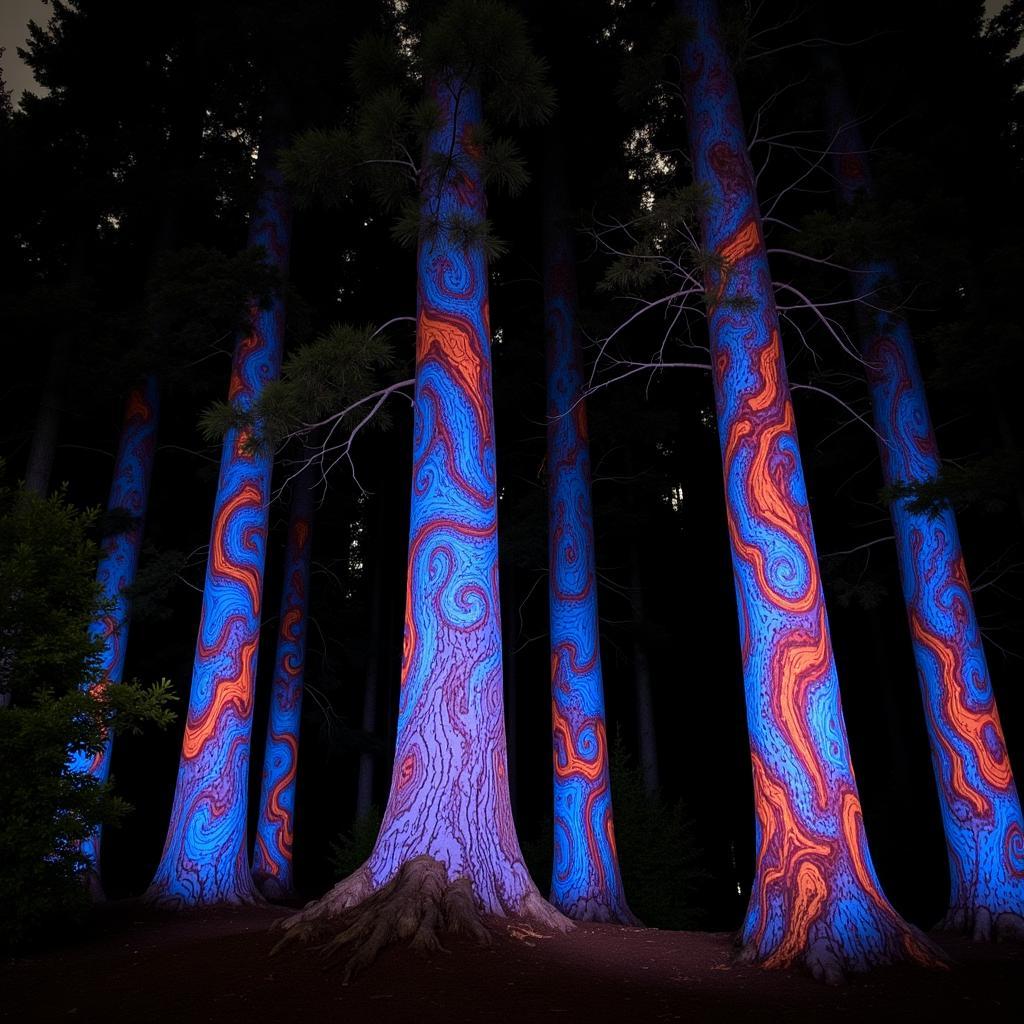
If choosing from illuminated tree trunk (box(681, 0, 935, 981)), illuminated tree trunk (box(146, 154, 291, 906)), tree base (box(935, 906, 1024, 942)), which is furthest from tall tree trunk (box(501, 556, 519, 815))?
illuminated tree trunk (box(681, 0, 935, 981))

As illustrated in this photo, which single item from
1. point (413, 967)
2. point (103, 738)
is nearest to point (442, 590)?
point (413, 967)

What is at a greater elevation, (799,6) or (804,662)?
(799,6)

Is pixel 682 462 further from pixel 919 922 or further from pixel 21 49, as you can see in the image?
pixel 21 49

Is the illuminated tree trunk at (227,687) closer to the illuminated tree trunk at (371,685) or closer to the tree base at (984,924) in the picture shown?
the illuminated tree trunk at (371,685)

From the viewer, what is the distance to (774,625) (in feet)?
17.9

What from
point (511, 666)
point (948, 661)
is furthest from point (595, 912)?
point (511, 666)

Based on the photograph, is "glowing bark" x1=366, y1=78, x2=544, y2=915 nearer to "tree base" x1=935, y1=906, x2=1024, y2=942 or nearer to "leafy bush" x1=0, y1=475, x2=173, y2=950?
"leafy bush" x1=0, y1=475, x2=173, y2=950

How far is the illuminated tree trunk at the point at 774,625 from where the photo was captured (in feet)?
15.0

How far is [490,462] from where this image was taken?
626cm

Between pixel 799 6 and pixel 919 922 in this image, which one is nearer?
pixel 799 6

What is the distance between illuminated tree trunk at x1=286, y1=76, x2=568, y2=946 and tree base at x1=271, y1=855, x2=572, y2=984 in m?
0.01

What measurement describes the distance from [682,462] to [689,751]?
9166mm

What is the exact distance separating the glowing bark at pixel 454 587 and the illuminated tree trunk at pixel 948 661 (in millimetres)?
4497

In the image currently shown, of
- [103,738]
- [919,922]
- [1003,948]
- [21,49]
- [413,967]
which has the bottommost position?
[919,922]
